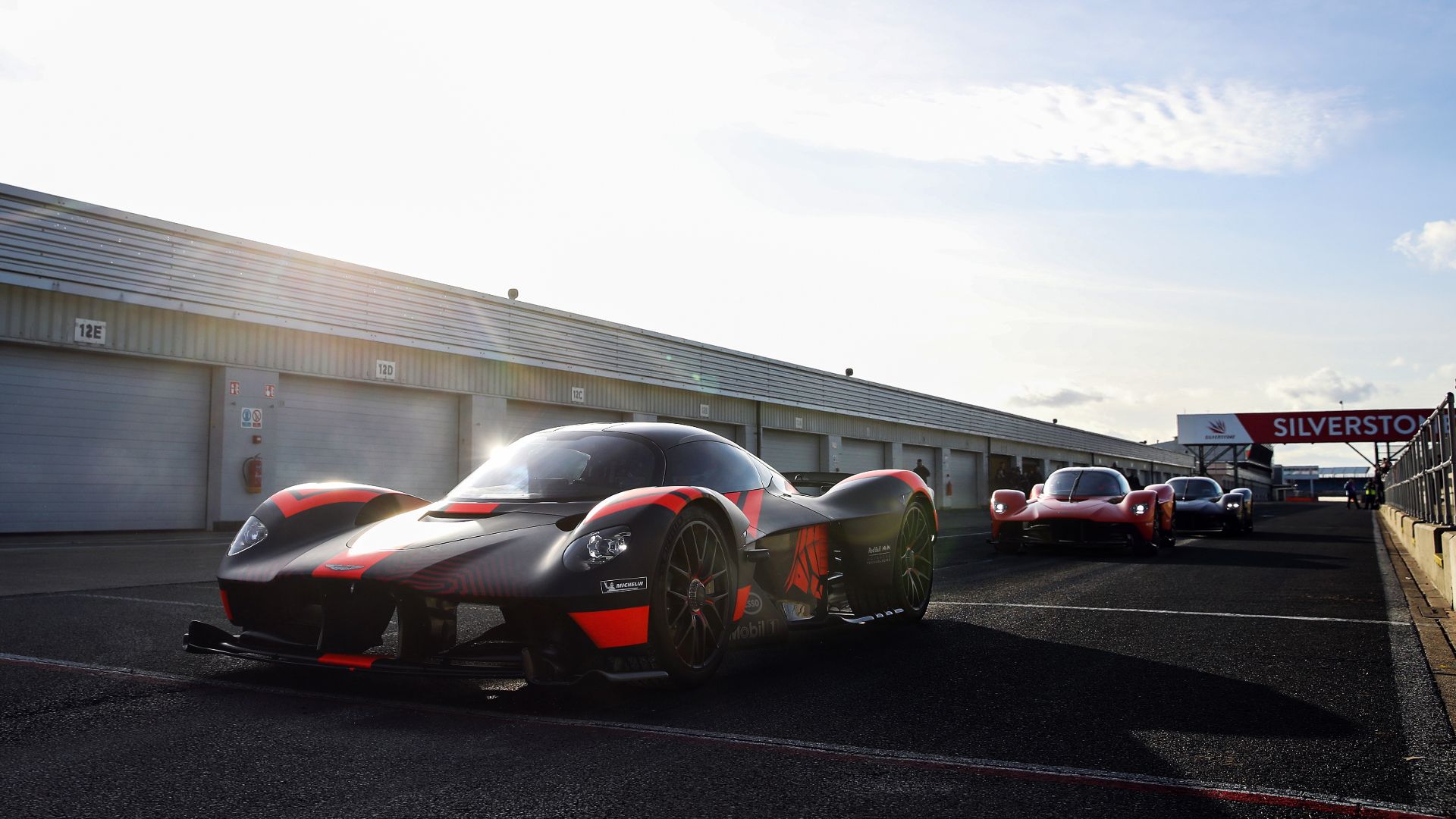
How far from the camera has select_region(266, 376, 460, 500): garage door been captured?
18531 mm

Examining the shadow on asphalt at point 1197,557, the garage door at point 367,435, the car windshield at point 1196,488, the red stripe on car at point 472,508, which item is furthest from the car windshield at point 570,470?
the car windshield at point 1196,488

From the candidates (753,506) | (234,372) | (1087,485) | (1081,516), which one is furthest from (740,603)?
(234,372)

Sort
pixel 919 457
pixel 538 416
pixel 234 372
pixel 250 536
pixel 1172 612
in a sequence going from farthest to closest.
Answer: pixel 919 457 < pixel 538 416 < pixel 234 372 < pixel 1172 612 < pixel 250 536

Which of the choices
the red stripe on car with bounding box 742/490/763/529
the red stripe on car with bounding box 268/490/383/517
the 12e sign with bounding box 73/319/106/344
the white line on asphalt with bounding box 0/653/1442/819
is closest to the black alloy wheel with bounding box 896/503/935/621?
the red stripe on car with bounding box 742/490/763/529

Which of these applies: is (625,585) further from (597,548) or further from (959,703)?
(959,703)

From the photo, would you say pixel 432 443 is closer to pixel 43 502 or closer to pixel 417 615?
pixel 43 502

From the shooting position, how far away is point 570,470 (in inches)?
210

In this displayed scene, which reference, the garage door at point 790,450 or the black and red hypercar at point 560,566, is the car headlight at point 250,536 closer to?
the black and red hypercar at point 560,566

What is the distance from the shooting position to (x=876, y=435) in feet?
130

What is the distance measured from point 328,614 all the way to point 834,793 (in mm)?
2407

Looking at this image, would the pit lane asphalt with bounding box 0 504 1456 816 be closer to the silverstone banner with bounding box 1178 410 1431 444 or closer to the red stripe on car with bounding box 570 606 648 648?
the red stripe on car with bounding box 570 606 648 648

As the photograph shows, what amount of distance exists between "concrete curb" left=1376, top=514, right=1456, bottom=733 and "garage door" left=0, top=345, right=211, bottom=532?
56.4 feet

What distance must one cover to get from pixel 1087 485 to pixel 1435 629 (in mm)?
7821

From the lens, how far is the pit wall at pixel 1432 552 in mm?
8242
